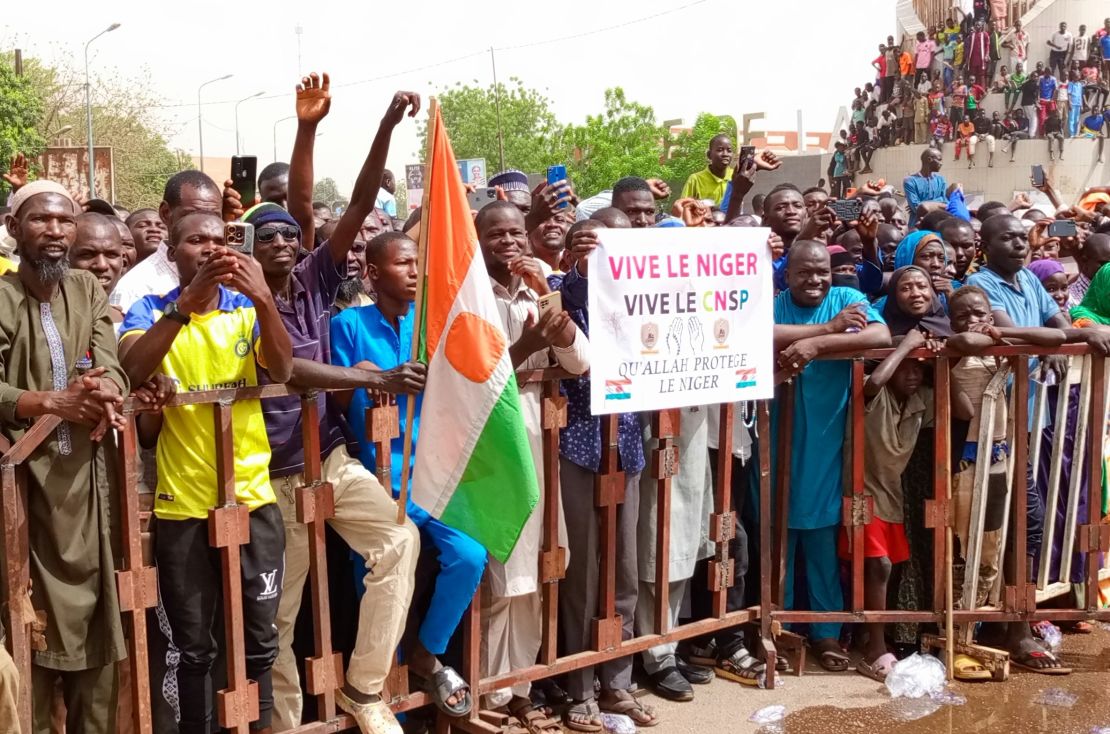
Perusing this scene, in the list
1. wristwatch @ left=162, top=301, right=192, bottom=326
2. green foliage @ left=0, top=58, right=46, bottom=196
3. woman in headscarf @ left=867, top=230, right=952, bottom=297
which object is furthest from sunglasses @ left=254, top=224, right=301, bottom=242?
green foliage @ left=0, top=58, right=46, bottom=196

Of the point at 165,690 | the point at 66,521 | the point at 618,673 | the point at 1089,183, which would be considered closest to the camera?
the point at 66,521

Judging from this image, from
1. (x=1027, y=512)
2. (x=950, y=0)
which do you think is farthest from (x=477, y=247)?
(x=950, y=0)

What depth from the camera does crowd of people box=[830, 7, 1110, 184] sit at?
33062 mm

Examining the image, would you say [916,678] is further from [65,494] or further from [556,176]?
[65,494]

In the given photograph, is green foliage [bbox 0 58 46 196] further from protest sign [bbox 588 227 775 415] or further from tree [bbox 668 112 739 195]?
protest sign [bbox 588 227 775 415]

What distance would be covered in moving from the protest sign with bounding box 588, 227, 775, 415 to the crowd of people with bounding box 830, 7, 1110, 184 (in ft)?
97.6

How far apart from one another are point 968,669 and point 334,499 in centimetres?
310

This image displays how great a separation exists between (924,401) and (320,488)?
2884 mm

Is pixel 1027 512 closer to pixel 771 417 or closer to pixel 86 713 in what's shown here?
pixel 771 417

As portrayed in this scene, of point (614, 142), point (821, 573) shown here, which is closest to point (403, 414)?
point (821, 573)

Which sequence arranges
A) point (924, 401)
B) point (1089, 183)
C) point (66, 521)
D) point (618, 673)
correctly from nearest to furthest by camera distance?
point (66, 521) → point (618, 673) → point (924, 401) → point (1089, 183)

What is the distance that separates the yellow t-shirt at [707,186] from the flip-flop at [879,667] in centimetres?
434

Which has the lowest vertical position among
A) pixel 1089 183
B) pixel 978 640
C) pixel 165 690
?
pixel 978 640

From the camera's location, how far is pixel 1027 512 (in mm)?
5648
